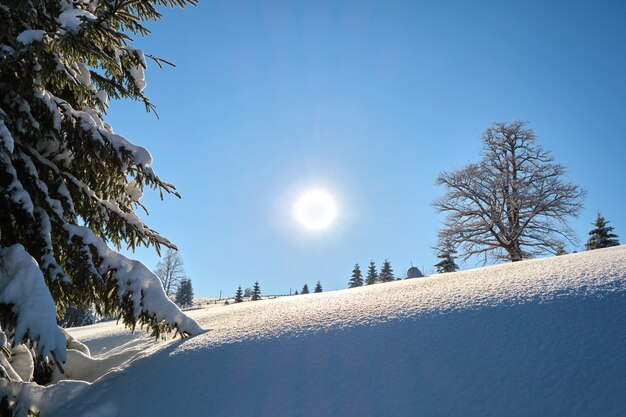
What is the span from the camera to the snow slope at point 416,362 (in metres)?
2.40

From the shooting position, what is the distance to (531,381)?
2.44 meters

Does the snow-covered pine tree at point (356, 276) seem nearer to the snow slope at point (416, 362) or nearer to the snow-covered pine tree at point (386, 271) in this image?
the snow-covered pine tree at point (386, 271)

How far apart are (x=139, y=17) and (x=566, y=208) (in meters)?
17.1

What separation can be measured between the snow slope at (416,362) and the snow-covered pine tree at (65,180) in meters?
0.86

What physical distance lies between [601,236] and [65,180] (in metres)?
31.0

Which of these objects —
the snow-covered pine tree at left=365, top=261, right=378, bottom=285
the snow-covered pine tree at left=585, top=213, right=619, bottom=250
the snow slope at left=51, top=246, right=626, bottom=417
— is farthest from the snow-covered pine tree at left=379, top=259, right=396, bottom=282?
the snow slope at left=51, top=246, right=626, bottom=417

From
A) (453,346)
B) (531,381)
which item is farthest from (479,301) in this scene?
(531,381)

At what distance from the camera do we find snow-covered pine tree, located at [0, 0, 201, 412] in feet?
9.70

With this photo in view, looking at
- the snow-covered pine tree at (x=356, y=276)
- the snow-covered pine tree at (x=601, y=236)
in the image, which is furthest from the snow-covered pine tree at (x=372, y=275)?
the snow-covered pine tree at (x=601, y=236)

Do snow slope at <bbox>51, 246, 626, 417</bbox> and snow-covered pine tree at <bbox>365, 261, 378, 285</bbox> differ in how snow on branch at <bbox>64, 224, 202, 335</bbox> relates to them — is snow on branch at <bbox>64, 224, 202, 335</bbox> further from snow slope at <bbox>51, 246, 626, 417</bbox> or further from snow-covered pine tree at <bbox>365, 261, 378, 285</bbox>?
snow-covered pine tree at <bbox>365, 261, 378, 285</bbox>

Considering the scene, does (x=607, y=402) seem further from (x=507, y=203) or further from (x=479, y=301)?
(x=507, y=203)

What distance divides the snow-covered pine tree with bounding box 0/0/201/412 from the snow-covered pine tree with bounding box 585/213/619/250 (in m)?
29.2

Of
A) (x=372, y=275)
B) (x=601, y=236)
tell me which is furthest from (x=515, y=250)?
(x=372, y=275)

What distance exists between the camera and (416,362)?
286cm
